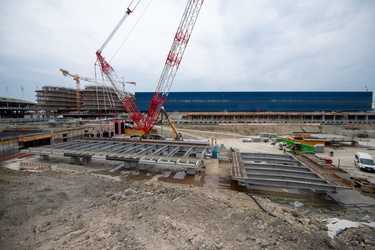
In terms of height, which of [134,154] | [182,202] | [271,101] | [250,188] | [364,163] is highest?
[271,101]

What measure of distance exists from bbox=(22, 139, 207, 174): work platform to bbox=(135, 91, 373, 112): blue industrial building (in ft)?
160

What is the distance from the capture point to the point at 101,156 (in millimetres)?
15172

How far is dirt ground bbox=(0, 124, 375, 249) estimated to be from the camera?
5184mm

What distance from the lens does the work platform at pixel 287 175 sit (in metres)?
9.96

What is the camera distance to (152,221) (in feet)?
20.7

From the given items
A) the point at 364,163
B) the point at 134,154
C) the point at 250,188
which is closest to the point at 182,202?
the point at 250,188

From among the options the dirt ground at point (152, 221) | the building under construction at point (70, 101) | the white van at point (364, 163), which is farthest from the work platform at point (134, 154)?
the building under construction at point (70, 101)

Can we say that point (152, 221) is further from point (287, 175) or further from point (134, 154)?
point (134, 154)

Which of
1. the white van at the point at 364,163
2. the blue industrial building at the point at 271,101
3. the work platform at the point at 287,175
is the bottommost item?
the white van at the point at 364,163

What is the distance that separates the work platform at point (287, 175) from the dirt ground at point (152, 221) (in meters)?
1.26

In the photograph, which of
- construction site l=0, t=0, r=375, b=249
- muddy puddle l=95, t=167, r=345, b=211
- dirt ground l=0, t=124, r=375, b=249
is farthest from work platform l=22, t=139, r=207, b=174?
dirt ground l=0, t=124, r=375, b=249

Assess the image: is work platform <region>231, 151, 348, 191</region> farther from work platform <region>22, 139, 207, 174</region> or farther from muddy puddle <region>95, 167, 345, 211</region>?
work platform <region>22, 139, 207, 174</region>

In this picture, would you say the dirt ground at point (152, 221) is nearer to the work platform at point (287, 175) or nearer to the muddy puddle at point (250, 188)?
the muddy puddle at point (250, 188)

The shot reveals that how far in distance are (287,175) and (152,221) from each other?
960 cm
